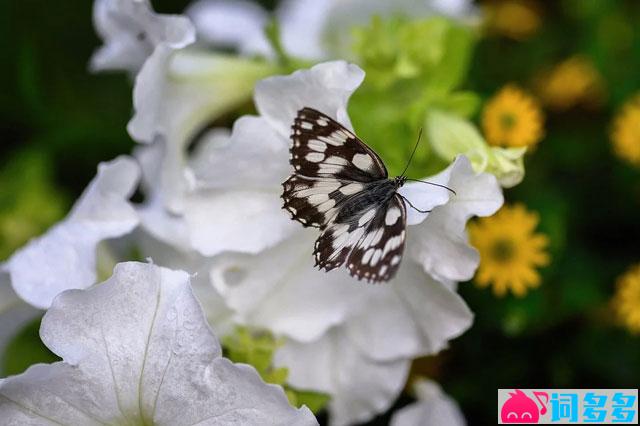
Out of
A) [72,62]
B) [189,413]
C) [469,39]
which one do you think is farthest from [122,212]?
[72,62]

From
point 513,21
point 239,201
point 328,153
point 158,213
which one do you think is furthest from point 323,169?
point 513,21

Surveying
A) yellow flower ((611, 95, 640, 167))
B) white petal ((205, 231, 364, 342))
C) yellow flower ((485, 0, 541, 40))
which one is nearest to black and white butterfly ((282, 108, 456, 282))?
white petal ((205, 231, 364, 342))

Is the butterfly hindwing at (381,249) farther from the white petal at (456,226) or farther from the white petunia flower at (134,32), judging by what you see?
the white petunia flower at (134,32)

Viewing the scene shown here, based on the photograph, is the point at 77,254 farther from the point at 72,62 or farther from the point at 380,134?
the point at 72,62

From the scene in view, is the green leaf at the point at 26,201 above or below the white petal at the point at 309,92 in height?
below

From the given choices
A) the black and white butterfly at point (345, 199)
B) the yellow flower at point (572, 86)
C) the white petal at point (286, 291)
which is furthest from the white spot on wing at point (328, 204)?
the yellow flower at point (572, 86)

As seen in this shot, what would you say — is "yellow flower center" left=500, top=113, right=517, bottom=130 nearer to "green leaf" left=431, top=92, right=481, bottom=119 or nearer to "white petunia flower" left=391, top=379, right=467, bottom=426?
"green leaf" left=431, top=92, right=481, bottom=119
